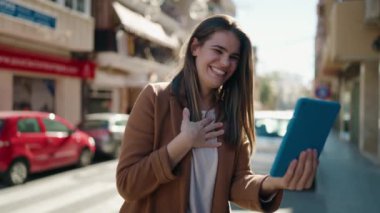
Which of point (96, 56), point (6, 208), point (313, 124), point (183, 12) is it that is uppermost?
point (183, 12)

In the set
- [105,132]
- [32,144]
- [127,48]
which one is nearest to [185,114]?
[32,144]

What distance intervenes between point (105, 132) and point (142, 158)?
12935 mm

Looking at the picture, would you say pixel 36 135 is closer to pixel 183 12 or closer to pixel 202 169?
pixel 202 169

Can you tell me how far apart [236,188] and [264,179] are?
0.45ft

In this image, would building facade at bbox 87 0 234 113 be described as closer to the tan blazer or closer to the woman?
the woman

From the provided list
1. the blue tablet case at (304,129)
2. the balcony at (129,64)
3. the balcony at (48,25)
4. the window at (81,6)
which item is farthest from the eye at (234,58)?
the window at (81,6)

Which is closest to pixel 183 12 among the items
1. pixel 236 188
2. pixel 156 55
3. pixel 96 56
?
pixel 156 55

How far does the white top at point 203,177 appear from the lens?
5.98ft

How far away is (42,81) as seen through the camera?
18.4m

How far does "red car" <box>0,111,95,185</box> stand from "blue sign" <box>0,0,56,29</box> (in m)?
4.61

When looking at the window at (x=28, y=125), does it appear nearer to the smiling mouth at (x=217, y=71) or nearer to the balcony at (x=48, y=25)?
the balcony at (x=48, y=25)

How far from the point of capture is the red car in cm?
929

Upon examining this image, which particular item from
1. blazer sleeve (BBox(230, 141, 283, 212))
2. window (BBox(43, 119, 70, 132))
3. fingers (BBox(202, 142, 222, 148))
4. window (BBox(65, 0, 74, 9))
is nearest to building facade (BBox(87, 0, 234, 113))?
window (BBox(65, 0, 74, 9))

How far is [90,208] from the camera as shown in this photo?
24.2 feet
